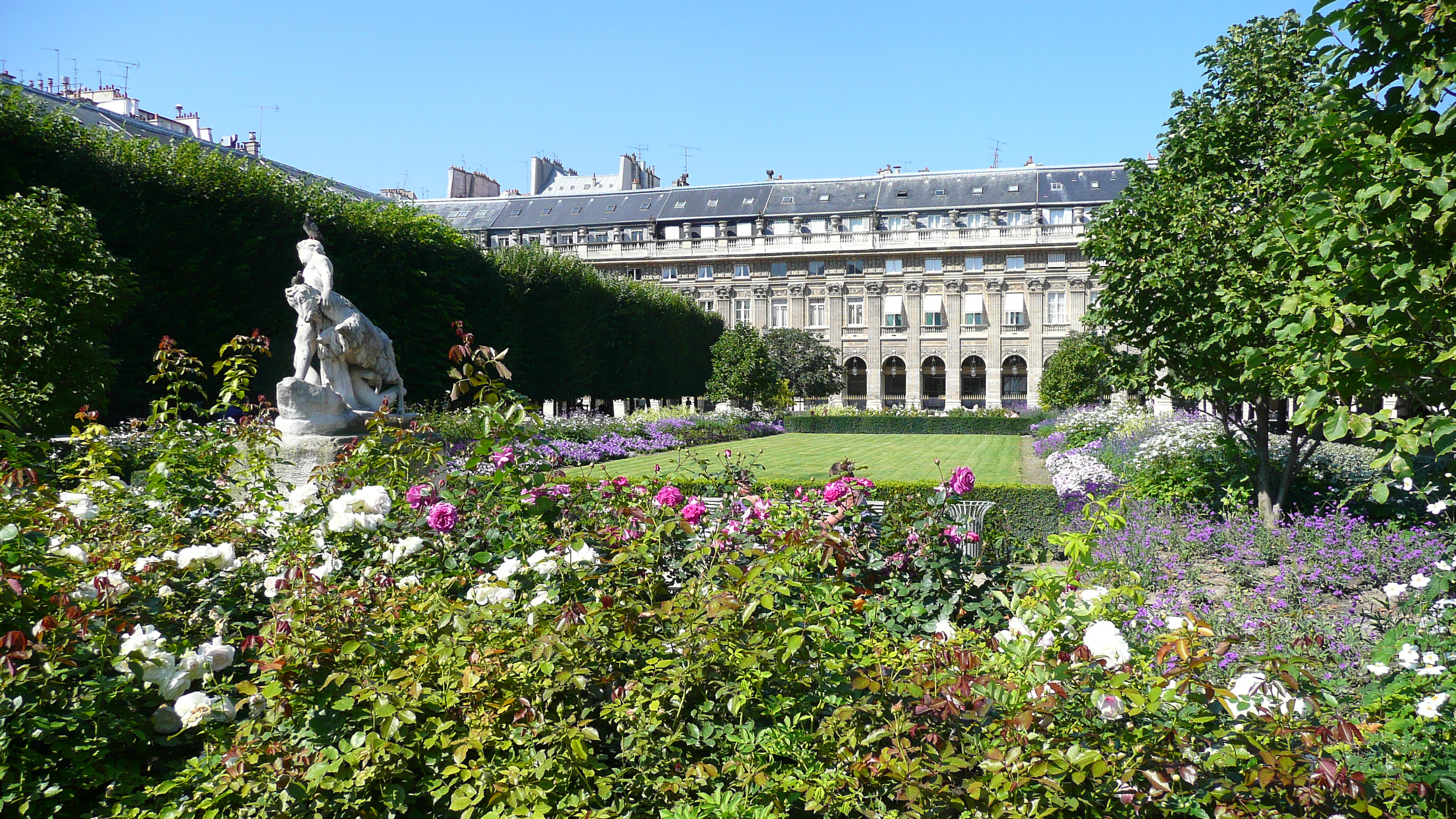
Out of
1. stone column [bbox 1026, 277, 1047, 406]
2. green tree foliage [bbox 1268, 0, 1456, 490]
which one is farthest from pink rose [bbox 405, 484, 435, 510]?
stone column [bbox 1026, 277, 1047, 406]

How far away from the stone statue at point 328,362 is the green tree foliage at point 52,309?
4.48 meters

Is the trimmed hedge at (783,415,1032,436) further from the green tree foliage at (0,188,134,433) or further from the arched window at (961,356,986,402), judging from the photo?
the green tree foliage at (0,188,134,433)

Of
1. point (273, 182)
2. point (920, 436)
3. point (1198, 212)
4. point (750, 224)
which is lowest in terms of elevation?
point (920, 436)

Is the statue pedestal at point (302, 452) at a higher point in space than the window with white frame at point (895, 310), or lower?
lower

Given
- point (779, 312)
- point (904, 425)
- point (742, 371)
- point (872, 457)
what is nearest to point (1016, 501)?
point (872, 457)

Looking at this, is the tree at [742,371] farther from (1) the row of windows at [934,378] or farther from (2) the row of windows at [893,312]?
(1) the row of windows at [934,378]

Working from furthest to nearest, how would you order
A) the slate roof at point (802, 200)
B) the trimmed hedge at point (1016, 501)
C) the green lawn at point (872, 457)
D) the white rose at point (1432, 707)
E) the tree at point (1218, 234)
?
the slate roof at point (802, 200), the green lawn at point (872, 457), the trimmed hedge at point (1016, 501), the tree at point (1218, 234), the white rose at point (1432, 707)

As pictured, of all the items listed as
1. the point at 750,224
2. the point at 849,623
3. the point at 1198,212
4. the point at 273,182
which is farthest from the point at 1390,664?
the point at 750,224

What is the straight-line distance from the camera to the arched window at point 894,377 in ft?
153

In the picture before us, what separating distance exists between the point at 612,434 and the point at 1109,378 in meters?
12.3

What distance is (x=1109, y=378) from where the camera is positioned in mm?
8250

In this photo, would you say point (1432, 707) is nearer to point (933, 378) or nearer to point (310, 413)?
point (310, 413)

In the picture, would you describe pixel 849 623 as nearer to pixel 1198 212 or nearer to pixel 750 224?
pixel 1198 212

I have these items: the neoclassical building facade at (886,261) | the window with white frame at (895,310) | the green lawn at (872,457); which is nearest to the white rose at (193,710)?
the green lawn at (872,457)
